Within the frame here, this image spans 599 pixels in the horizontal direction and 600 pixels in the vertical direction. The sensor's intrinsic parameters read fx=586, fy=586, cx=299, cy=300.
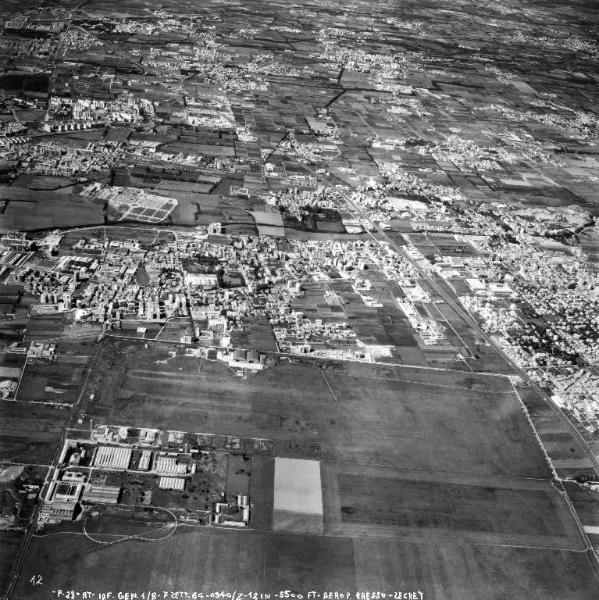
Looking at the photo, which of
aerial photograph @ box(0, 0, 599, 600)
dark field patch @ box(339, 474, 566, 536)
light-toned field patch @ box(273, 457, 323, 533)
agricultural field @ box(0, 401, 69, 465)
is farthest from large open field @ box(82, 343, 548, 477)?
agricultural field @ box(0, 401, 69, 465)

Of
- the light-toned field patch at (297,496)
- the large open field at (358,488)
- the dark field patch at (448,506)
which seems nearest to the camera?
the large open field at (358,488)

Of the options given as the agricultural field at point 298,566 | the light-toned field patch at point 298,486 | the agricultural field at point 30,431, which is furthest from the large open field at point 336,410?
the agricultural field at point 298,566

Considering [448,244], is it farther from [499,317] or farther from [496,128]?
[496,128]

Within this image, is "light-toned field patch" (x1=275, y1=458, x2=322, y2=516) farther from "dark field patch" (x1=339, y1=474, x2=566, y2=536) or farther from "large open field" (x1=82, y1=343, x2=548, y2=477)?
"dark field patch" (x1=339, y1=474, x2=566, y2=536)

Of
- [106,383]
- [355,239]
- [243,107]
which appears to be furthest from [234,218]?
[243,107]

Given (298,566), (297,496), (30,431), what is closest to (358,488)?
(297,496)

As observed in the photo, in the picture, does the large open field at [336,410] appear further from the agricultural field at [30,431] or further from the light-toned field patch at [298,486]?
the agricultural field at [30,431]

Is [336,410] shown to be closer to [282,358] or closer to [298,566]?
[282,358]

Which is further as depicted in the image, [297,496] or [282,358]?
[282,358]

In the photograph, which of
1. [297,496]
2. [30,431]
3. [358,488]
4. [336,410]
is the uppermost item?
[30,431]
